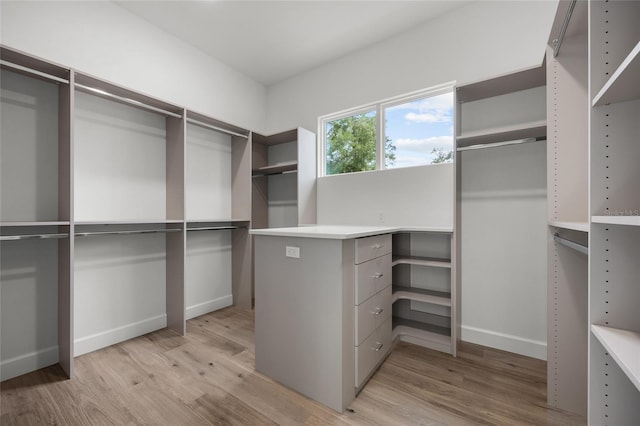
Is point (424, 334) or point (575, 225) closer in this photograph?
point (575, 225)

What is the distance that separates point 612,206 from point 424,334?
6.18 feet

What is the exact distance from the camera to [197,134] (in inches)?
124

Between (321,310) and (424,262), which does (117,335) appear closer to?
(321,310)

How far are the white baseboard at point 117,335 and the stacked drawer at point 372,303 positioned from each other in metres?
2.15

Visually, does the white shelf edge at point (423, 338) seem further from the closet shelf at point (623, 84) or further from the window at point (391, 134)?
the closet shelf at point (623, 84)

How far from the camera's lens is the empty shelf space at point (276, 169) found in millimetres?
3368

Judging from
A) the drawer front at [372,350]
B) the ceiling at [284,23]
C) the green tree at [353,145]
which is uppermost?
the ceiling at [284,23]

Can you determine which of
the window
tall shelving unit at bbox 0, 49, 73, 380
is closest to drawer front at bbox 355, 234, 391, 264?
the window

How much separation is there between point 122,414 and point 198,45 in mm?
3473

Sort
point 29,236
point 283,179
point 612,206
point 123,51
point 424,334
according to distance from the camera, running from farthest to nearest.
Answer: point 283,179 → point 123,51 → point 424,334 → point 29,236 → point 612,206

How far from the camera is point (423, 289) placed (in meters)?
2.66

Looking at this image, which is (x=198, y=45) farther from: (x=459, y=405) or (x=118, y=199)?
(x=459, y=405)

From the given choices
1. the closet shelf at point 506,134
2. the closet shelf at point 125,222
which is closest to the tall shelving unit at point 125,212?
the closet shelf at point 125,222

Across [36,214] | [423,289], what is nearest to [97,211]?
[36,214]
